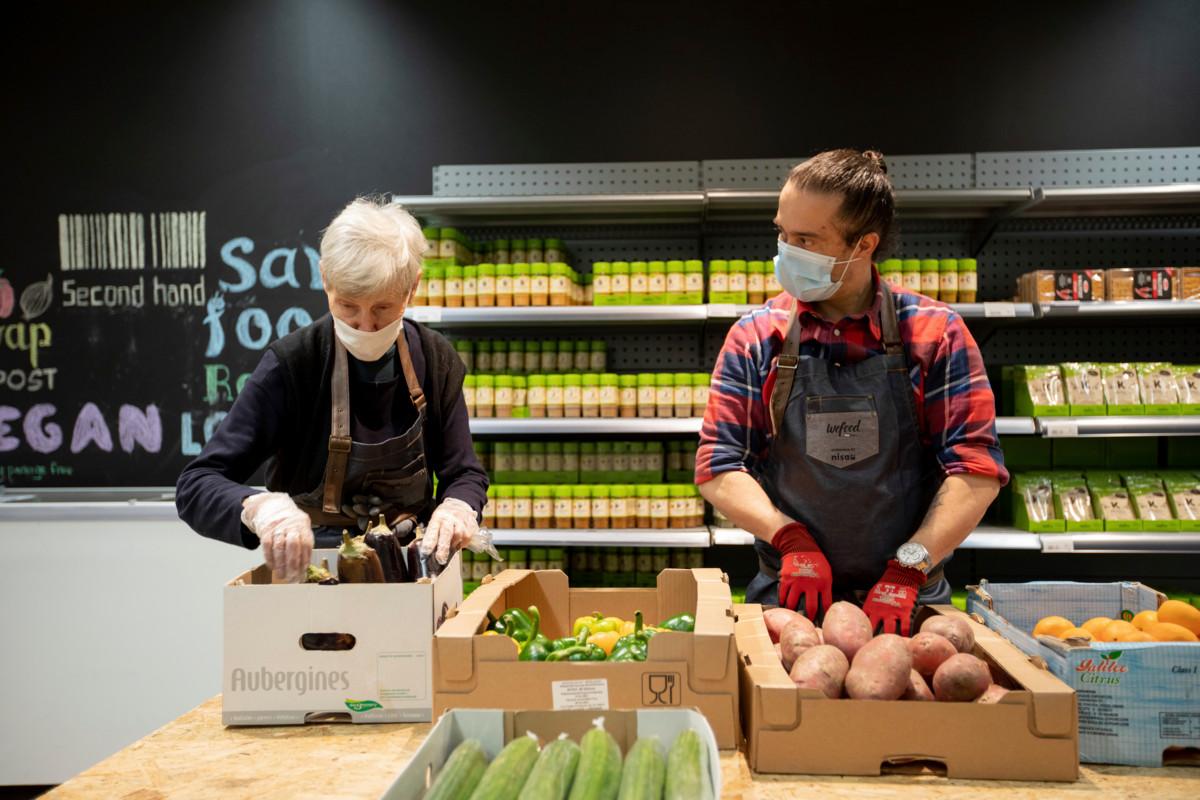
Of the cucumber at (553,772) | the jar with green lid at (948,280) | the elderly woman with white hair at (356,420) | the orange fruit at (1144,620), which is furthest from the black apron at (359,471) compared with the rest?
the jar with green lid at (948,280)

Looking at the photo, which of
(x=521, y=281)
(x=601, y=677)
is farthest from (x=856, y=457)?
(x=521, y=281)

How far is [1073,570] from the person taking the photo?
455 centimetres

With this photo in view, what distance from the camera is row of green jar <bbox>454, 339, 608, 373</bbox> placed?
13.7 ft

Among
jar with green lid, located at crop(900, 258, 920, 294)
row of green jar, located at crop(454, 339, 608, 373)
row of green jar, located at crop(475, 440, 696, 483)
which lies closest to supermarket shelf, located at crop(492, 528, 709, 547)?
row of green jar, located at crop(475, 440, 696, 483)

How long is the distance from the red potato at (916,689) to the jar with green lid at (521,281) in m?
2.92

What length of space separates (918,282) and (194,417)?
12.5ft

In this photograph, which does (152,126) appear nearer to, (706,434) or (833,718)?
(706,434)

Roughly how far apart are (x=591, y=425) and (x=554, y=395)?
233mm

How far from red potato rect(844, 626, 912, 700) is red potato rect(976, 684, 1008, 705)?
11 cm

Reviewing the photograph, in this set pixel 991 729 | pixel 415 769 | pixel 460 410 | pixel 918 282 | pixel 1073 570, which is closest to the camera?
pixel 415 769

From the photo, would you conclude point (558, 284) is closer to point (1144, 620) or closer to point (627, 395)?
point (627, 395)

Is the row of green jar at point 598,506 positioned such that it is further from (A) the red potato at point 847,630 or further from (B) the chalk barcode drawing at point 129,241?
(A) the red potato at point 847,630

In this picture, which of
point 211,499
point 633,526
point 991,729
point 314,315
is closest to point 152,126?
point 314,315

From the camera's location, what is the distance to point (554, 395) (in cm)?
397
